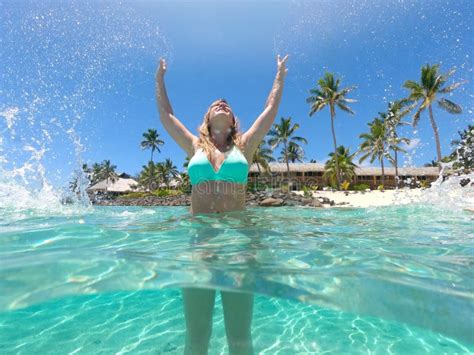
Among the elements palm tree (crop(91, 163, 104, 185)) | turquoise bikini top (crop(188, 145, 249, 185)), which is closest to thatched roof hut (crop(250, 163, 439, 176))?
palm tree (crop(91, 163, 104, 185))

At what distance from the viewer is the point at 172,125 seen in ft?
12.2

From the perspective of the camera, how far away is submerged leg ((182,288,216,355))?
222cm

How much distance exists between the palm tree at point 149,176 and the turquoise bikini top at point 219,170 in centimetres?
5955

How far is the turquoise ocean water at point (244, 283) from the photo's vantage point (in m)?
2.41

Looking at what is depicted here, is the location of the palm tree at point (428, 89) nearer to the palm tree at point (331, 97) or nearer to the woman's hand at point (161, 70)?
the palm tree at point (331, 97)

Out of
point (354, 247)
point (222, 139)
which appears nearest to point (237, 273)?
point (354, 247)

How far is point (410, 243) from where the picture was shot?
10.7ft

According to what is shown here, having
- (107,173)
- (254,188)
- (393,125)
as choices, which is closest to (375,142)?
(393,125)

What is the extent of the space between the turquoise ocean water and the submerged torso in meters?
0.19

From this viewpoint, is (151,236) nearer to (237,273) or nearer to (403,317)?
(237,273)

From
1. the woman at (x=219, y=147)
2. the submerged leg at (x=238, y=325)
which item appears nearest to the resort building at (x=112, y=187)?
the woman at (x=219, y=147)

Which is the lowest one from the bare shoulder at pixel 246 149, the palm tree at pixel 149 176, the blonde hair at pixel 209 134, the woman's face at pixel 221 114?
the bare shoulder at pixel 246 149

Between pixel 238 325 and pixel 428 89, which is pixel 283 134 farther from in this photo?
pixel 238 325

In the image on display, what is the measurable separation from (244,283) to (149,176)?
6242cm
